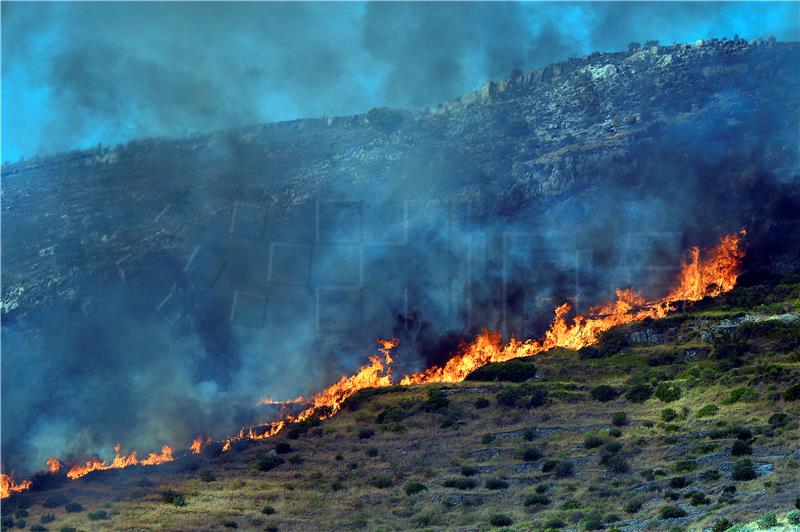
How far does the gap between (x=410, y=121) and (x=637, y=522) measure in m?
71.4

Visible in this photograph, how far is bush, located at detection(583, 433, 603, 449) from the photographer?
6969 cm

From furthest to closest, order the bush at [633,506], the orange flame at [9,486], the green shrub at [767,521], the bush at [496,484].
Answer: the orange flame at [9,486] → the bush at [496,484] → the bush at [633,506] → the green shrub at [767,521]

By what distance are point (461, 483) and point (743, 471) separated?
53.4 ft

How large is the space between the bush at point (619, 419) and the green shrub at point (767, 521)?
25.9m

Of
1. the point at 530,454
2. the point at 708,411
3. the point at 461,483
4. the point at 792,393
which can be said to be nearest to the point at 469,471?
the point at 461,483

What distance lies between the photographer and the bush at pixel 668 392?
75188 mm

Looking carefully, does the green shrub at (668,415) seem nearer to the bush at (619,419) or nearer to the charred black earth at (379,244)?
the bush at (619,419)

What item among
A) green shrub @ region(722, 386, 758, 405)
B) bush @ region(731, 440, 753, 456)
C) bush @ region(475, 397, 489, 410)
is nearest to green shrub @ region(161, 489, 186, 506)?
bush @ region(475, 397, 489, 410)

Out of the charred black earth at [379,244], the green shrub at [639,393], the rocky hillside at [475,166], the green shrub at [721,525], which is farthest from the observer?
the rocky hillside at [475,166]

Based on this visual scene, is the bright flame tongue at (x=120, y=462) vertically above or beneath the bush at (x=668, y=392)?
beneath

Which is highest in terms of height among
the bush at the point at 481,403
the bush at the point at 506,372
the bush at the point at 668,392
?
the bush at the point at 506,372

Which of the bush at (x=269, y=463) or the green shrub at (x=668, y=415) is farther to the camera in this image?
the bush at (x=269, y=463)

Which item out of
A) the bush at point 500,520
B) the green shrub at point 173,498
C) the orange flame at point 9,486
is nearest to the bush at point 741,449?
the bush at point 500,520

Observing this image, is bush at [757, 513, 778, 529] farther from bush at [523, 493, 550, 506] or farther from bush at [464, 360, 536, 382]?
bush at [464, 360, 536, 382]
